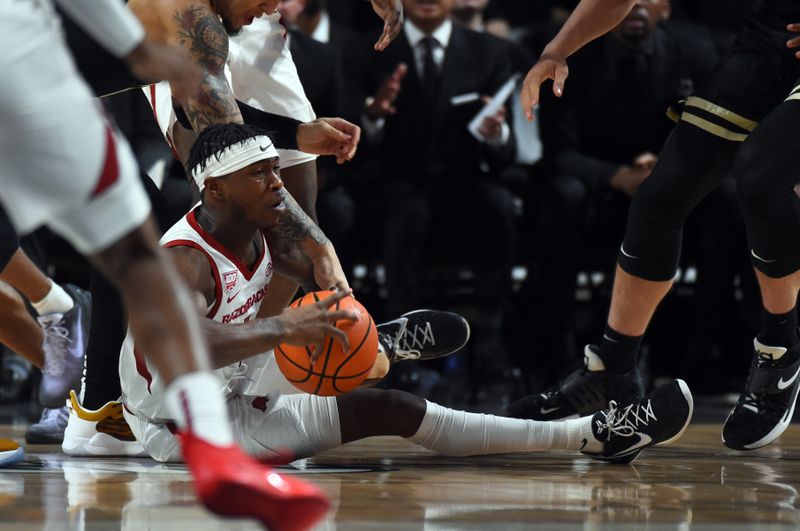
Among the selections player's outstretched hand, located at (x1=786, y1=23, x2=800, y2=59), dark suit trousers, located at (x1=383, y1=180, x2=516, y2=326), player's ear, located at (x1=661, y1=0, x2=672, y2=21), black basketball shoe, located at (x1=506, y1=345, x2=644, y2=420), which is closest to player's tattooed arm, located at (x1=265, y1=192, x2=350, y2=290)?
black basketball shoe, located at (x1=506, y1=345, x2=644, y2=420)

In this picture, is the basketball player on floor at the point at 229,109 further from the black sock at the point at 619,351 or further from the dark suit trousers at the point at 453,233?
the dark suit trousers at the point at 453,233

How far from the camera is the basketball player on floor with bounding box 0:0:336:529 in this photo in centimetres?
201

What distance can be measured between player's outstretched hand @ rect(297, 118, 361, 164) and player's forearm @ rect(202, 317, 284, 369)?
0.80m

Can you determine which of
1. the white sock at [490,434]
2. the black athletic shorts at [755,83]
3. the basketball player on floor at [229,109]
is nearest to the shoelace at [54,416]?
the basketball player on floor at [229,109]

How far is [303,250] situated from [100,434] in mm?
879

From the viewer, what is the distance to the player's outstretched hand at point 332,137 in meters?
3.70

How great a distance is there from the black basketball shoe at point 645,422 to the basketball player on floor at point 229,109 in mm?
884

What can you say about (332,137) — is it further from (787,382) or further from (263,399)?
(787,382)

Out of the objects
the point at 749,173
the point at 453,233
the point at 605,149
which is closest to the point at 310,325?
the point at 749,173

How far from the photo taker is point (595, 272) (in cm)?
661

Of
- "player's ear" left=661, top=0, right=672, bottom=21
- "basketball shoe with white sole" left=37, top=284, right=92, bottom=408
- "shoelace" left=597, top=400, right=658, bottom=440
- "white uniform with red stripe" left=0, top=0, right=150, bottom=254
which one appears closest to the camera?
"white uniform with red stripe" left=0, top=0, right=150, bottom=254

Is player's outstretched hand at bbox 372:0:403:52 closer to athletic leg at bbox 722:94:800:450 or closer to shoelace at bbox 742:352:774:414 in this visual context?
athletic leg at bbox 722:94:800:450

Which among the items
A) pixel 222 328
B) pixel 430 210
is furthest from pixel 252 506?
pixel 430 210

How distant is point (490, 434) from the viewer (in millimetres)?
3621
